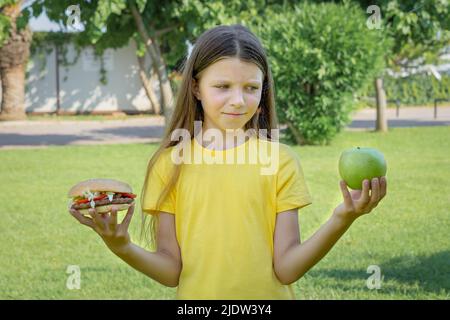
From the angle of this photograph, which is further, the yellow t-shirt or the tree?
the tree

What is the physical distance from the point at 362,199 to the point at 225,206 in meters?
0.42

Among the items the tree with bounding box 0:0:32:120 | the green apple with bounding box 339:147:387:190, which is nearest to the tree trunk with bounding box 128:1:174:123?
the tree with bounding box 0:0:32:120

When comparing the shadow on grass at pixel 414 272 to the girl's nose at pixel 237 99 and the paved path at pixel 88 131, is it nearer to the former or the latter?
the girl's nose at pixel 237 99

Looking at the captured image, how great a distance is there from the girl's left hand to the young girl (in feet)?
0.05

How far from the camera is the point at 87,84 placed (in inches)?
988

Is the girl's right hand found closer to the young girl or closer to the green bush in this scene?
the young girl

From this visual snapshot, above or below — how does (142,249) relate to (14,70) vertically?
below

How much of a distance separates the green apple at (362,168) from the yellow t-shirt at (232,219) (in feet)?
0.48

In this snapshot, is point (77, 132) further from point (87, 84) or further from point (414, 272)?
point (414, 272)

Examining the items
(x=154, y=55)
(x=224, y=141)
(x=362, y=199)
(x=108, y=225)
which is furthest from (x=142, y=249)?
(x=154, y=55)

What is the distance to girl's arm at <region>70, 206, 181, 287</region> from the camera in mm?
1930

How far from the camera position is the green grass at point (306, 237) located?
15.2 ft

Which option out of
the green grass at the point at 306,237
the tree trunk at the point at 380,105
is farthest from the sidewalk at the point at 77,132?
the tree trunk at the point at 380,105
